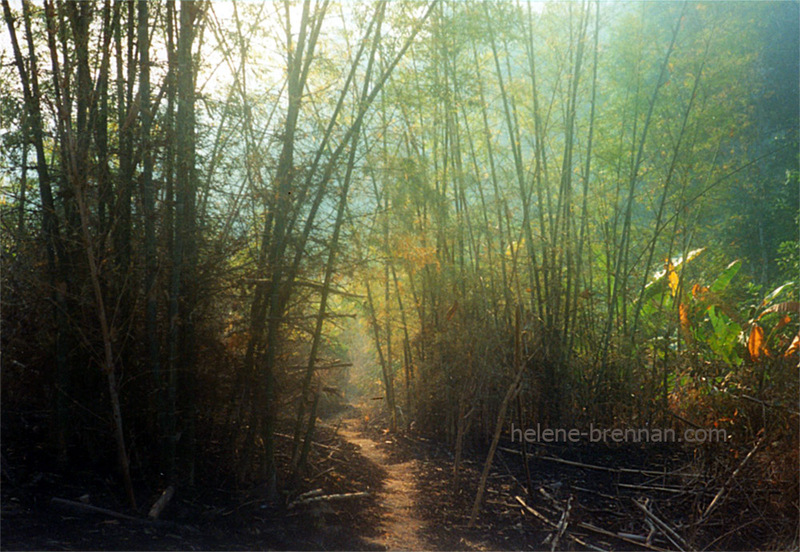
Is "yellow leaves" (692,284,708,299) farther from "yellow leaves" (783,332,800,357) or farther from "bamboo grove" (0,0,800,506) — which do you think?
"yellow leaves" (783,332,800,357)

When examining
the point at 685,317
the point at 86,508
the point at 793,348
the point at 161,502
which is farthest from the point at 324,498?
the point at 685,317

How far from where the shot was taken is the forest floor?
118 inches

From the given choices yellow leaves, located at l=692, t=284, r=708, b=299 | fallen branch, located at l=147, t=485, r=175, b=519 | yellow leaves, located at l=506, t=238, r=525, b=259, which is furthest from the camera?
yellow leaves, located at l=692, t=284, r=708, b=299

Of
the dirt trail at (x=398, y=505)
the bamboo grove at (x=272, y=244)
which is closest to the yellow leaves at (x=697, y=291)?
the bamboo grove at (x=272, y=244)

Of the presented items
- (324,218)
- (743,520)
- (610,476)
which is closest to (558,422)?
(610,476)

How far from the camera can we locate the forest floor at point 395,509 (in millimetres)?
2996

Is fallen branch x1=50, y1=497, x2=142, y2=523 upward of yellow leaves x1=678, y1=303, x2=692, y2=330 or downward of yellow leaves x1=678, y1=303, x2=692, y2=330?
downward

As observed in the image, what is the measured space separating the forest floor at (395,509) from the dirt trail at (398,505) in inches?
0.4

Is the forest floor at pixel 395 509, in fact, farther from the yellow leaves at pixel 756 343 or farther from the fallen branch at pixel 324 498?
the yellow leaves at pixel 756 343

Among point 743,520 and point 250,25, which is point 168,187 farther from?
point 743,520

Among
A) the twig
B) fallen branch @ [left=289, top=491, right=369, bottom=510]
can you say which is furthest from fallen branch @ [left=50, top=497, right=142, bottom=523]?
the twig

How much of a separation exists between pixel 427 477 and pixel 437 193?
2481 millimetres

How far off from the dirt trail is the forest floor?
0.4 inches

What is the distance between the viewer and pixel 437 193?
20.1 feet
